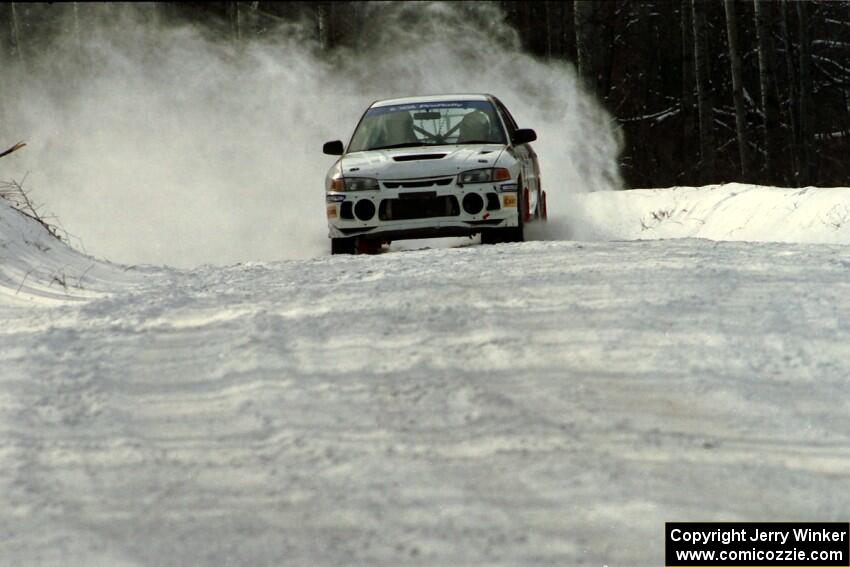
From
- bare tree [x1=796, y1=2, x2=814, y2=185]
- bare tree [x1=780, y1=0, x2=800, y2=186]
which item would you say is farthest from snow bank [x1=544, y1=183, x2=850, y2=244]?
bare tree [x1=780, y1=0, x2=800, y2=186]

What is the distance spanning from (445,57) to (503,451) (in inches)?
1113

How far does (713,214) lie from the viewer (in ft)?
39.3

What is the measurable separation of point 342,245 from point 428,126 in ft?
5.36

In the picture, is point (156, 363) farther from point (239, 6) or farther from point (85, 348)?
point (239, 6)

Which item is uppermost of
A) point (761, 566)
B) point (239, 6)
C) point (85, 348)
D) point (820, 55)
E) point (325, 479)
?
point (239, 6)

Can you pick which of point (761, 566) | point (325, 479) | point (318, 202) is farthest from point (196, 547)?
point (318, 202)

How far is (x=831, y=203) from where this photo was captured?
9.77 meters

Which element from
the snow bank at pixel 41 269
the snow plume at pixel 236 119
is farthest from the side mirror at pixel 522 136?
the snow bank at pixel 41 269

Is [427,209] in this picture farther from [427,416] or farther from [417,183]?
[427,416]

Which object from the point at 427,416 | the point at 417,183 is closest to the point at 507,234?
the point at 417,183

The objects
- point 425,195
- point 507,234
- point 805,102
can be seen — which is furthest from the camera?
point 805,102

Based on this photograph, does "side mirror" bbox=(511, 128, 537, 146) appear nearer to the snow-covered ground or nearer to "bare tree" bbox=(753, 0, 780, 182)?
the snow-covered ground

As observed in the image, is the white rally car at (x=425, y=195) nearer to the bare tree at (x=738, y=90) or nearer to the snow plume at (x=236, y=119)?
the snow plume at (x=236, y=119)

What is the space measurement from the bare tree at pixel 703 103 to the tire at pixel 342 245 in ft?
47.8
